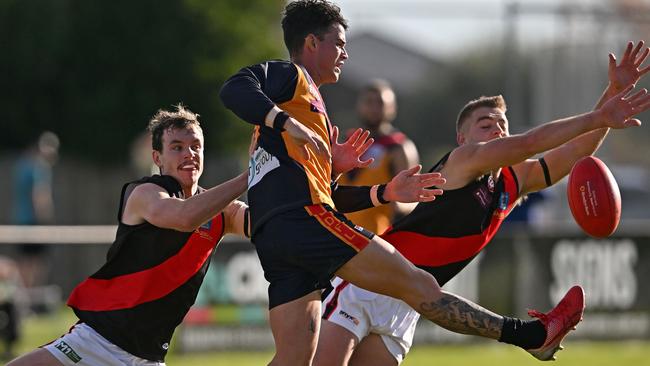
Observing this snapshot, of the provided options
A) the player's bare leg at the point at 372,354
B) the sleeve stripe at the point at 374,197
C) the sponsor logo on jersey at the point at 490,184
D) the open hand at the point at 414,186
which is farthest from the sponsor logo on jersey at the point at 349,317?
the sponsor logo on jersey at the point at 490,184

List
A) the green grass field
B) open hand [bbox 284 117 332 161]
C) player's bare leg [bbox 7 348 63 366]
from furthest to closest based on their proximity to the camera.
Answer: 1. the green grass field
2. player's bare leg [bbox 7 348 63 366]
3. open hand [bbox 284 117 332 161]

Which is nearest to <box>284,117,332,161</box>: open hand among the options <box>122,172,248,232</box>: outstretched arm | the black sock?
<box>122,172,248,232</box>: outstretched arm

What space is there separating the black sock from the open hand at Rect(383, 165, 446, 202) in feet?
2.37

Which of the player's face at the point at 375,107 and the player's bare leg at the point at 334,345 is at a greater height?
the player's face at the point at 375,107

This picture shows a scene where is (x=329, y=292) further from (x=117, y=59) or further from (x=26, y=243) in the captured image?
(x=117, y=59)

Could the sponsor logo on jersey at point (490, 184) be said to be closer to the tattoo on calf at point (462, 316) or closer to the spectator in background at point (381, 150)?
the tattoo on calf at point (462, 316)

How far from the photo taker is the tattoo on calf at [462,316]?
612cm

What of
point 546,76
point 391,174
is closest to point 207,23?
point 546,76

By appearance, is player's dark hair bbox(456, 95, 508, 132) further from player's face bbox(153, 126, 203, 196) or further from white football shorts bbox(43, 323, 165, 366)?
white football shorts bbox(43, 323, 165, 366)

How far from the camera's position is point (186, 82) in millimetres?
23266

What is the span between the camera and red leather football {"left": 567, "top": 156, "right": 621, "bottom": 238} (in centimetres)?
668

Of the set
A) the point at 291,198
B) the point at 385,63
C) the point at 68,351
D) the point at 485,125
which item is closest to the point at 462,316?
the point at 291,198

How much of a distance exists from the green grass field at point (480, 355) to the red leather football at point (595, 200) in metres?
5.17

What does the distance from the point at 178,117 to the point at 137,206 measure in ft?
1.70
